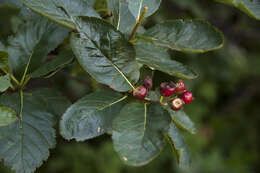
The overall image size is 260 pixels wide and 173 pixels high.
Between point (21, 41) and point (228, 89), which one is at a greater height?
point (21, 41)

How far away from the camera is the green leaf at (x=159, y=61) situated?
1.00 meters

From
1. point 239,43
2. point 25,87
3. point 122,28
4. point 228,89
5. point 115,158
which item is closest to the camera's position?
point 122,28

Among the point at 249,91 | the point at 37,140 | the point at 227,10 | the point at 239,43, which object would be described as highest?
the point at 37,140

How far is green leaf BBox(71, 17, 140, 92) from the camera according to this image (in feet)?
3.21

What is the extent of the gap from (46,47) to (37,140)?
1.24 feet

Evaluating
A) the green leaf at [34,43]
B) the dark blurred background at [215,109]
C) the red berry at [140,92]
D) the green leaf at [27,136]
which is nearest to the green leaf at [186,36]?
the red berry at [140,92]

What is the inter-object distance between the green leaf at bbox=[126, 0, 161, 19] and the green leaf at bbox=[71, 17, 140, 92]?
0.14 meters

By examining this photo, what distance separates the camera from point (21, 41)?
1273 millimetres

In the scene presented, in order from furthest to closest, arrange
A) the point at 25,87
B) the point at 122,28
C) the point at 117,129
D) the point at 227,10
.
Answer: the point at 227,10 < the point at 25,87 < the point at 122,28 < the point at 117,129

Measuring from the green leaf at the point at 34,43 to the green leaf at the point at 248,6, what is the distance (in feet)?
2.14

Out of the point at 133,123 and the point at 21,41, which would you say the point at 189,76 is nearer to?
the point at 133,123

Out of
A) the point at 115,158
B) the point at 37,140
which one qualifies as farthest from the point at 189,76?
the point at 115,158

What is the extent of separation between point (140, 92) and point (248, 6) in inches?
19.3

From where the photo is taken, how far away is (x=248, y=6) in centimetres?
109
